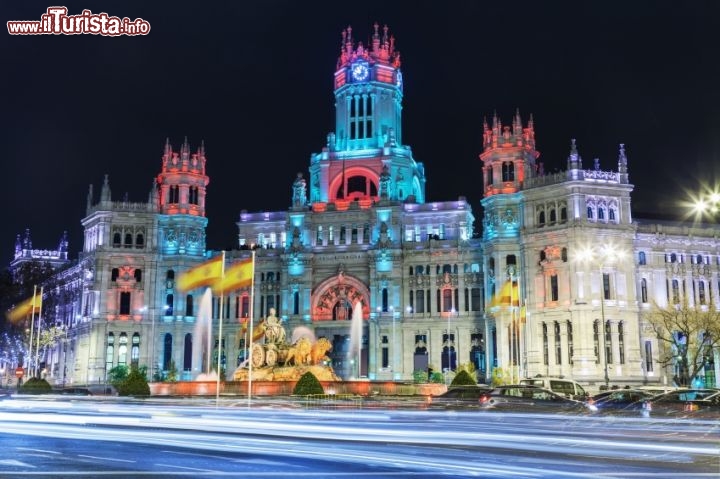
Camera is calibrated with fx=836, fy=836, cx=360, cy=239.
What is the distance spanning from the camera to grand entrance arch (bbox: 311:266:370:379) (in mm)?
101875

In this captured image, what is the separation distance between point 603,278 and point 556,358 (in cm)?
961

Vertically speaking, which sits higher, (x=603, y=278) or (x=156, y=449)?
(x=603, y=278)

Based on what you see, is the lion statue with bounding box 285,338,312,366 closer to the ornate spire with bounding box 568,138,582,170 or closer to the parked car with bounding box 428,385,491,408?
the parked car with bounding box 428,385,491,408

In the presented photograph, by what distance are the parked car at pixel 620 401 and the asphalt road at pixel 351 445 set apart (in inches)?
164

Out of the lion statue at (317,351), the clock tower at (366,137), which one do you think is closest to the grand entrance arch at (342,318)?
the clock tower at (366,137)

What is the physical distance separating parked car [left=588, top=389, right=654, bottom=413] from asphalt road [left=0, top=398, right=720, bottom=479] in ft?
13.7

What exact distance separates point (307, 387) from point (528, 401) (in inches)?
722

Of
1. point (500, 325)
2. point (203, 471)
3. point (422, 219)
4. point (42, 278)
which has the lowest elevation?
point (203, 471)

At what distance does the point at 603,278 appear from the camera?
86.5 m

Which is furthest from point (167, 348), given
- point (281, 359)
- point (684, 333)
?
point (684, 333)

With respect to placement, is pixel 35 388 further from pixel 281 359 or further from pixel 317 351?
pixel 317 351

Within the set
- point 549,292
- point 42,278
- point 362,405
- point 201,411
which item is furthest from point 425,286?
point 201,411

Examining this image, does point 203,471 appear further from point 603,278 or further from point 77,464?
point 603,278

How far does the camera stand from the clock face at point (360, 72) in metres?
121
